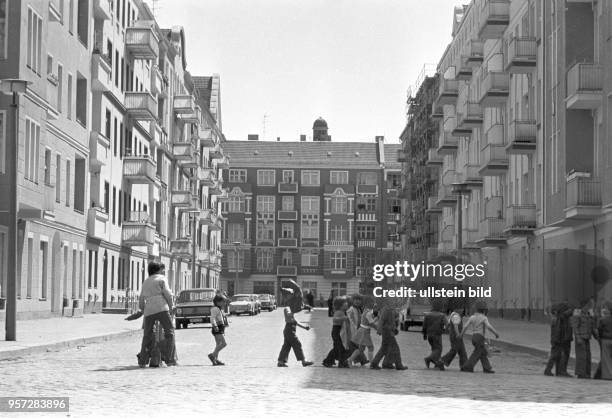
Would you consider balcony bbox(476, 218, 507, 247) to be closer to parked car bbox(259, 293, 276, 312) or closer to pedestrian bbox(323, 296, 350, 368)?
parked car bbox(259, 293, 276, 312)

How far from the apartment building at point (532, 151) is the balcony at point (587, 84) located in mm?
32

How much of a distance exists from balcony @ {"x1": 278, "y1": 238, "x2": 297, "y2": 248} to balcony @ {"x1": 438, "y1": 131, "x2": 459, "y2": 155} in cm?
5073

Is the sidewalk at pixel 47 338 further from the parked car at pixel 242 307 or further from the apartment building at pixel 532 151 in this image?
the parked car at pixel 242 307

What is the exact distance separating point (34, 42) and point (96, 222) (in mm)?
17796

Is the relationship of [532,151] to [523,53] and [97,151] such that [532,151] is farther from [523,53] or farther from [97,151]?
[97,151]

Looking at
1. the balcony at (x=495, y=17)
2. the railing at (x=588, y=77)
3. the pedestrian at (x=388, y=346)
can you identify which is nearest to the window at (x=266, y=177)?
the balcony at (x=495, y=17)

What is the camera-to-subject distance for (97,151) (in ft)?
178

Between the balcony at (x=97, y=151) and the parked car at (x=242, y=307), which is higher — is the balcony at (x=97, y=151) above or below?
above

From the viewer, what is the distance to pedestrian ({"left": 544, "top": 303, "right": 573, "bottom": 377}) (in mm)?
20625

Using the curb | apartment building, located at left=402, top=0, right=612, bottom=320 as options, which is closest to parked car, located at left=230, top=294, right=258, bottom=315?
apartment building, located at left=402, top=0, right=612, bottom=320

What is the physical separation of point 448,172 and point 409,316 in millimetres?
33171

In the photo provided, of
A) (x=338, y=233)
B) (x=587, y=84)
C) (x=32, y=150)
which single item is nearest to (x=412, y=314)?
(x=587, y=84)

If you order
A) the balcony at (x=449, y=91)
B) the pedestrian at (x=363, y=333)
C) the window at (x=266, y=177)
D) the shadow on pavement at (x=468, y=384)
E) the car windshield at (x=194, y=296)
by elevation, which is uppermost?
the balcony at (x=449, y=91)

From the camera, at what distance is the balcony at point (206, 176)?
327ft
